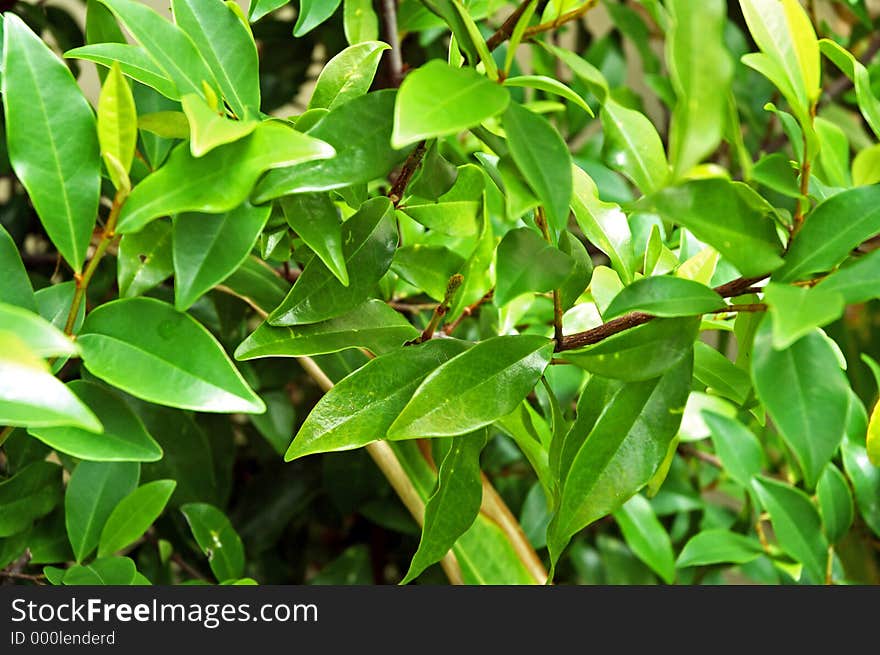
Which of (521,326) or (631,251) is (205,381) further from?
(521,326)

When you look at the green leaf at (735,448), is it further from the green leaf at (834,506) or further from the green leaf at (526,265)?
the green leaf at (526,265)

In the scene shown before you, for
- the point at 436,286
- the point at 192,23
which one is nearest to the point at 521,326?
the point at 436,286

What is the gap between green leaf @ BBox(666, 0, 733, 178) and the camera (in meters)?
0.20

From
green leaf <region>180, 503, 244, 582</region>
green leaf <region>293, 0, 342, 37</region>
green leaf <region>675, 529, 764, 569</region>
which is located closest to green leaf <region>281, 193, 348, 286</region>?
green leaf <region>293, 0, 342, 37</region>

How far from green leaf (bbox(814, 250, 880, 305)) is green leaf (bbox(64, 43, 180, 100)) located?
211 millimetres

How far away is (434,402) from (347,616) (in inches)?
5.0

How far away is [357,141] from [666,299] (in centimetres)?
10

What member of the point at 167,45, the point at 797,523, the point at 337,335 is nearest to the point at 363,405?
the point at 337,335

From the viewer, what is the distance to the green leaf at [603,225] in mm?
330

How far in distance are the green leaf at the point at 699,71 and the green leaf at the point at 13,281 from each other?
7.7 inches

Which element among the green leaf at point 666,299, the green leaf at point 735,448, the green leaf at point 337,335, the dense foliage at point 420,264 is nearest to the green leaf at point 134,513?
the dense foliage at point 420,264

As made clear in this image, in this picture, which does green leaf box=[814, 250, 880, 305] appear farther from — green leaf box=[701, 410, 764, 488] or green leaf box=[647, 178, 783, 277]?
green leaf box=[701, 410, 764, 488]

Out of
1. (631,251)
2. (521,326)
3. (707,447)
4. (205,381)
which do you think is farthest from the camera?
(707,447)

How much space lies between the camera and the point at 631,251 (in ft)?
1.12
